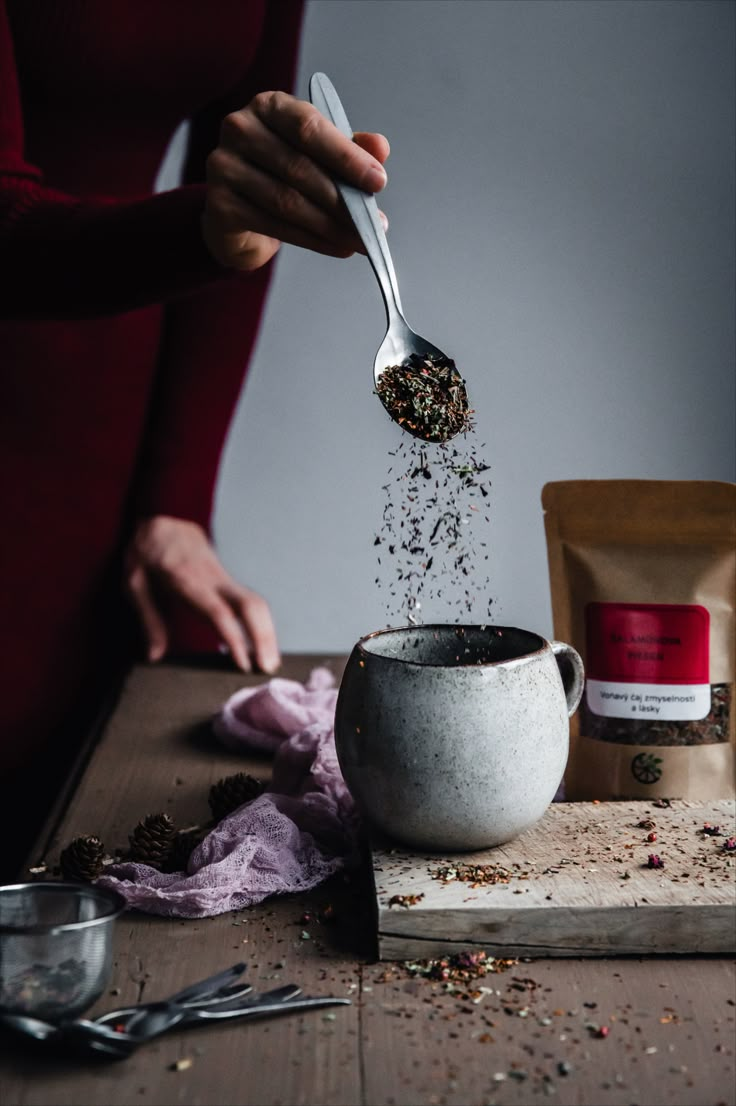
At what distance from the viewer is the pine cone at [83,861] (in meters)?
0.75

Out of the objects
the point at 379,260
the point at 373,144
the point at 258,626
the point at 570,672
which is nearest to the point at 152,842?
the point at 570,672

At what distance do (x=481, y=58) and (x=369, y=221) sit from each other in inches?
93.4

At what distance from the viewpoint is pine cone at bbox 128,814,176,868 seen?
784mm

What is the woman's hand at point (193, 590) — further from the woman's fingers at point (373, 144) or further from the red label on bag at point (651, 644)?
the woman's fingers at point (373, 144)

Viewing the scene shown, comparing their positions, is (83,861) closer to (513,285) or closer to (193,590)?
(193,590)

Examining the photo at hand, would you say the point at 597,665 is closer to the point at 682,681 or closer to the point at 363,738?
the point at 682,681

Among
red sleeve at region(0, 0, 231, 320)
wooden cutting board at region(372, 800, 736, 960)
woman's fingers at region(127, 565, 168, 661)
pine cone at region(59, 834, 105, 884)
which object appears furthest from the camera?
woman's fingers at region(127, 565, 168, 661)

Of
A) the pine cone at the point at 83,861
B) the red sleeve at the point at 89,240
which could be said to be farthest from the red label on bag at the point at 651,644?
the red sleeve at the point at 89,240

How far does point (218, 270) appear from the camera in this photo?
3.57 feet

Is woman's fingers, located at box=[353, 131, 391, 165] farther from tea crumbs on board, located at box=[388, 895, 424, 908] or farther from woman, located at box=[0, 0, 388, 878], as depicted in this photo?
tea crumbs on board, located at box=[388, 895, 424, 908]

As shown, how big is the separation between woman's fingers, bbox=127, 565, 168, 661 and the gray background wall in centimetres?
141

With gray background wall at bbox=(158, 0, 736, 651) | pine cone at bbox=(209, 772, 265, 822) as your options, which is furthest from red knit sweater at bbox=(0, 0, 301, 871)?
gray background wall at bbox=(158, 0, 736, 651)

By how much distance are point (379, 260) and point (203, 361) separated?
85 cm

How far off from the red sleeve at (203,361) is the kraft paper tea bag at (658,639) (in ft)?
2.82
